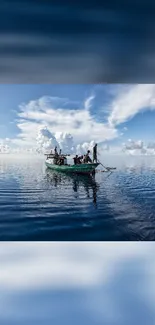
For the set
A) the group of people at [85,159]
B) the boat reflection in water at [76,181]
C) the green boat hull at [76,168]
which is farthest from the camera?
the green boat hull at [76,168]

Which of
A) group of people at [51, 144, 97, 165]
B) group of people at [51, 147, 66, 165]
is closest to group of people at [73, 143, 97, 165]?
group of people at [51, 144, 97, 165]

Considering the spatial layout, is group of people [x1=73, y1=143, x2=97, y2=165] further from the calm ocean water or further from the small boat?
the calm ocean water

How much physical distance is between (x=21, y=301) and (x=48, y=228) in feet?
21.1

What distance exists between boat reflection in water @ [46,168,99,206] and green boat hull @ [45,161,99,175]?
0.13m

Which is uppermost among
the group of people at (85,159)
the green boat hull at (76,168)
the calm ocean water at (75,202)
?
the group of people at (85,159)

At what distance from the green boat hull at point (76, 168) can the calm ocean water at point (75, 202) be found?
0.17 m

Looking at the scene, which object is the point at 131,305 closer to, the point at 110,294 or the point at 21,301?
the point at 110,294

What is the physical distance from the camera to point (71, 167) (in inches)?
496

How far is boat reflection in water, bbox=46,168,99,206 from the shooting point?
39.3ft

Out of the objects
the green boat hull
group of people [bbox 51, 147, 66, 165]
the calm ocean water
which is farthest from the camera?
the green boat hull

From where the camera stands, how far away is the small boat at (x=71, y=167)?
1189cm

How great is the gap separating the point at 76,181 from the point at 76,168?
0.40m

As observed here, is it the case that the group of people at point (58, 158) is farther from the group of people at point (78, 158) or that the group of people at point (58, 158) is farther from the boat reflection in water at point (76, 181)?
the boat reflection in water at point (76, 181)

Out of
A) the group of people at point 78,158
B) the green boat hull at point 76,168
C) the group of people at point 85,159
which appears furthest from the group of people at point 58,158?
the group of people at point 85,159
